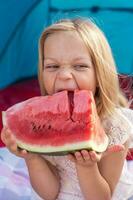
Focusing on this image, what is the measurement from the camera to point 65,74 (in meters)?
1.39


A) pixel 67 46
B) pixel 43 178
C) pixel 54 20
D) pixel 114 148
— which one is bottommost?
pixel 43 178

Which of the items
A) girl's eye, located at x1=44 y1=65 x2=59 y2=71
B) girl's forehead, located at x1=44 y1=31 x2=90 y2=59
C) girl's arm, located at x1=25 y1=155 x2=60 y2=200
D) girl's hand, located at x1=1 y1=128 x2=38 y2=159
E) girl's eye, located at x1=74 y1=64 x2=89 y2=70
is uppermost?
girl's forehead, located at x1=44 y1=31 x2=90 y2=59

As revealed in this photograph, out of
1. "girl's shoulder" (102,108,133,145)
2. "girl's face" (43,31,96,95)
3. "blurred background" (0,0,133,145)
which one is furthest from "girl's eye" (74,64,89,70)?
"blurred background" (0,0,133,145)

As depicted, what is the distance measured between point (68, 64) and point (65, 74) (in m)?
0.06

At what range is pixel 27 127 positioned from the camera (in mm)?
1401

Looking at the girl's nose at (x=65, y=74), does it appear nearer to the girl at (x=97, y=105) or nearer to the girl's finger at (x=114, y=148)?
the girl at (x=97, y=105)

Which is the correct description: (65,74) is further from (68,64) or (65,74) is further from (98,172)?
(98,172)

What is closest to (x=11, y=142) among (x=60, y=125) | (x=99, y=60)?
(x=60, y=125)

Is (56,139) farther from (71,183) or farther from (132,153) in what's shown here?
(132,153)

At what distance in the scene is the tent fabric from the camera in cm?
241

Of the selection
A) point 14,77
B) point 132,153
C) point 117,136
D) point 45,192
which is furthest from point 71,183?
point 14,77

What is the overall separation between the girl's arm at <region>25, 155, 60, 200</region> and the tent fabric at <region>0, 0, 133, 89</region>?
0.99 m

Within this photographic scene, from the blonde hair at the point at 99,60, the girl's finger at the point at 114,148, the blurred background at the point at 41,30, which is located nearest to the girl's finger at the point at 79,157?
the girl's finger at the point at 114,148

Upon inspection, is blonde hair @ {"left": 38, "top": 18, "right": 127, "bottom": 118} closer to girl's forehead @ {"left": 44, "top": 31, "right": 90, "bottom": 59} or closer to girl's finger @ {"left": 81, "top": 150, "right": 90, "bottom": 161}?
girl's forehead @ {"left": 44, "top": 31, "right": 90, "bottom": 59}
